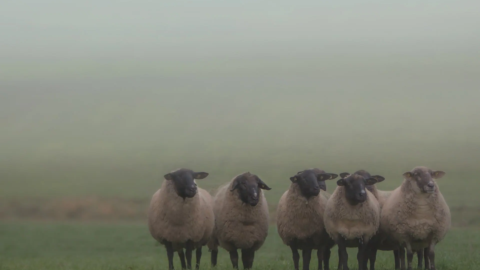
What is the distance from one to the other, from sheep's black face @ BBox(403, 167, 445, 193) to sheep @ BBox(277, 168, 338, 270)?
227 centimetres

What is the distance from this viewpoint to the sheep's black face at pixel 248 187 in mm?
15687

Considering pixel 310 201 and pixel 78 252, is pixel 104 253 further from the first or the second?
pixel 310 201

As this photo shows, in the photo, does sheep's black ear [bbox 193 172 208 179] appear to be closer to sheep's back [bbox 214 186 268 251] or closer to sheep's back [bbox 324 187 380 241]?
sheep's back [bbox 214 186 268 251]

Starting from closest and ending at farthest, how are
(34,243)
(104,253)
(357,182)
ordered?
(357,182)
(104,253)
(34,243)

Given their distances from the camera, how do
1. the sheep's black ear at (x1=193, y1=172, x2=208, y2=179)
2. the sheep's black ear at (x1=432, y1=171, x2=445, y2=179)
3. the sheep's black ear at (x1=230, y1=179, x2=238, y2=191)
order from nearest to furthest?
the sheep's black ear at (x1=432, y1=171, x2=445, y2=179) < the sheep's black ear at (x1=230, y1=179, x2=238, y2=191) < the sheep's black ear at (x1=193, y1=172, x2=208, y2=179)

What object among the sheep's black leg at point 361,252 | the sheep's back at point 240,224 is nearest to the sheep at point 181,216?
the sheep's back at point 240,224

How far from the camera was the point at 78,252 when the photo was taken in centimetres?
3338

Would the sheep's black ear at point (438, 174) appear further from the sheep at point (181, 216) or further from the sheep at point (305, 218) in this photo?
the sheep at point (181, 216)

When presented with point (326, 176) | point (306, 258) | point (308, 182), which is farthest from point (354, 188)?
point (306, 258)

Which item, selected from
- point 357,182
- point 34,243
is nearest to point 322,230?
point 357,182

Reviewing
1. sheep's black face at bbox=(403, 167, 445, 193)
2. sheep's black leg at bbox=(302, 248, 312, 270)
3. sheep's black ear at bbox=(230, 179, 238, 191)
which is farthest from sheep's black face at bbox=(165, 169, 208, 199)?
sheep's black face at bbox=(403, 167, 445, 193)

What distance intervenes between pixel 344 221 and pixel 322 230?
111 centimetres

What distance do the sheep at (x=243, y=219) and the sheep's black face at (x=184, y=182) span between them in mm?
1172

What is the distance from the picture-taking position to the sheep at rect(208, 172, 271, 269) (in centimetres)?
1592
